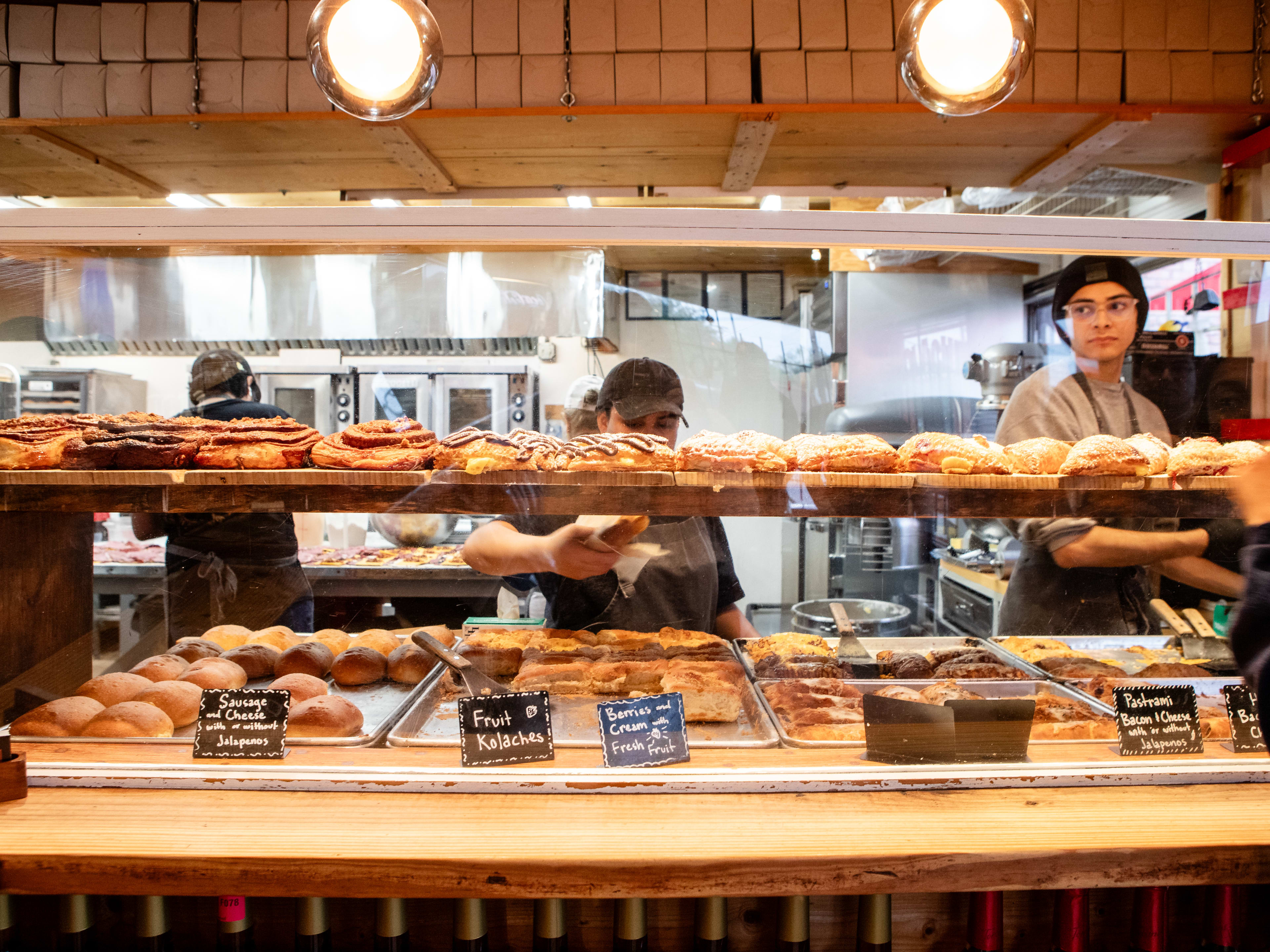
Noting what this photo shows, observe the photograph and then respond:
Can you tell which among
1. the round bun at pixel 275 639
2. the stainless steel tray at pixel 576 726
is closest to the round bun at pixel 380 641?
the round bun at pixel 275 639

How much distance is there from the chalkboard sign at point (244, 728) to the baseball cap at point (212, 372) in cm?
100

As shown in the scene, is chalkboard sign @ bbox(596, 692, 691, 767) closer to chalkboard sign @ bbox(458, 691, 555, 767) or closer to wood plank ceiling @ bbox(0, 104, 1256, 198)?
chalkboard sign @ bbox(458, 691, 555, 767)

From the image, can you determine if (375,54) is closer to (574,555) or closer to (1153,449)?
(574,555)

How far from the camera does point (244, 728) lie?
5.40 ft

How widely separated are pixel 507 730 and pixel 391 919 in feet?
1.30

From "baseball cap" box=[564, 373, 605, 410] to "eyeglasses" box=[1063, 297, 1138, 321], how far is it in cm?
145

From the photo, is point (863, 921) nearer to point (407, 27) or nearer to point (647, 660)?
point (647, 660)

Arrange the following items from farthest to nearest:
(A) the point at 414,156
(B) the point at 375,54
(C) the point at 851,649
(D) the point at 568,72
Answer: (A) the point at 414,156
(D) the point at 568,72
(C) the point at 851,649
(B) the point at 375,54

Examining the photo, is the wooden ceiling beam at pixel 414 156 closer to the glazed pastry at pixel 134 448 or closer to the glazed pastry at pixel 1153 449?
the glazed pastry at pixel 134 448

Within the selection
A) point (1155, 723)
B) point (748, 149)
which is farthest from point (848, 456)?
point (748, 149)

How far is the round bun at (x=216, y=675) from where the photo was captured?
6.53 ft

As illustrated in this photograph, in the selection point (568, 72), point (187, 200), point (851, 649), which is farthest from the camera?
point (187, 200)

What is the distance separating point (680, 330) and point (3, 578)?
192 cm

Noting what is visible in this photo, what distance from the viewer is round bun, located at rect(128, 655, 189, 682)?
2016 millimetres
